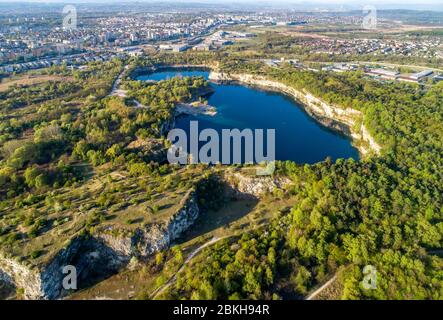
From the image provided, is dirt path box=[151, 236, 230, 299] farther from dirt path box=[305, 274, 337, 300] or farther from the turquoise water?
the turquoise water

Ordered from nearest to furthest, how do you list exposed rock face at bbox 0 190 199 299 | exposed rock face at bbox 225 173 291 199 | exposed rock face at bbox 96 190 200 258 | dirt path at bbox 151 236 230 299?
dirt path at bbox 151 236 230 299 < exposed rock face at bbox 0 190 199 299 < exposed rock face at bbox 96 190 200 258 < exposed rock face at bbox 225 173 291 199

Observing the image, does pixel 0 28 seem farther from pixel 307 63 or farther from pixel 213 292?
pixel 213 292

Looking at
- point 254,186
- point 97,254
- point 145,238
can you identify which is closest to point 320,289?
point 254,186

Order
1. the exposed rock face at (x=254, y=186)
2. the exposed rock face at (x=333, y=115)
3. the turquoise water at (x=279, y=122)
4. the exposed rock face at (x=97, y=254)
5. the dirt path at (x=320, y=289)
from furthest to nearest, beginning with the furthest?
1. the exposed rock face at (x=333, y=115)
2. the turquoise water at (x=279, y=122)
3. the exposed rock face at (x=254, y=186)
4. the exposed rock face at (x=97, y=254)
5. the dirt path at (x=320, y=289)

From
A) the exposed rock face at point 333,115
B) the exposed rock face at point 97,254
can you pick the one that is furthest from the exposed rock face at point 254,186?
the exposed rock face at point 333,115

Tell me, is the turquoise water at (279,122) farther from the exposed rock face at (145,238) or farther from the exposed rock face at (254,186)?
the exposed rock face at (145,238)

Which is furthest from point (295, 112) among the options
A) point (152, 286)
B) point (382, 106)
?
point (152, 286)

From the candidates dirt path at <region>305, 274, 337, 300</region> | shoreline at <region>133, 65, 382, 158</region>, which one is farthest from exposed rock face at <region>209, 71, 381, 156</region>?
dirt path at <region>305, 274, 337, 300</region>
